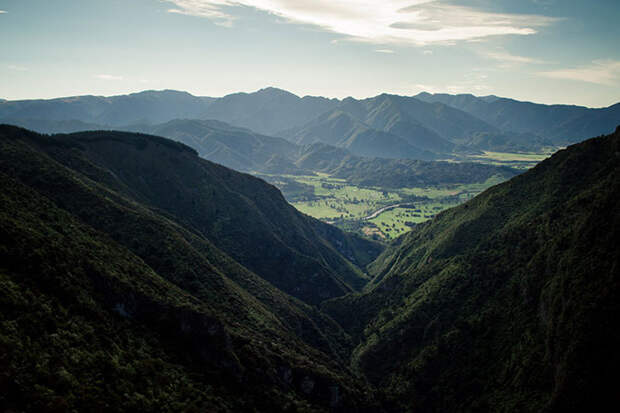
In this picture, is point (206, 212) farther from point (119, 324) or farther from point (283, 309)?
point (119, 324)

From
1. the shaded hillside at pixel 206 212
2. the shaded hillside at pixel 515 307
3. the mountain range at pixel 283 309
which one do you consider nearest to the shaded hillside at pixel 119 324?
the mountain range at pixel 283 309

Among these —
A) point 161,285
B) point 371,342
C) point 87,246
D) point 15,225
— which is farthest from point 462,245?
point 15,225

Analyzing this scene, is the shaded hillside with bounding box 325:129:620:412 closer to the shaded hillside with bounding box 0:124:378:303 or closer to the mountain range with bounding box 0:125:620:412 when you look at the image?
the mountain range with bounding box 0:125:620:412

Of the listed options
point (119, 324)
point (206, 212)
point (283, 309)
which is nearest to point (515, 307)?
point (283, 309)

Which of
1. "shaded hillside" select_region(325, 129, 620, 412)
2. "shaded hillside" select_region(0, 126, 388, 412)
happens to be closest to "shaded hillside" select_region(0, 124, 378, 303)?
"shaded hillside" select_region(325, 129, 620, 412)

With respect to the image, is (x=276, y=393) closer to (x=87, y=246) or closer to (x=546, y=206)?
(x=87, y=246)
